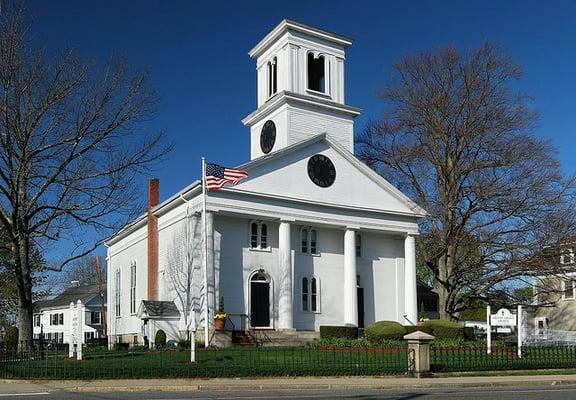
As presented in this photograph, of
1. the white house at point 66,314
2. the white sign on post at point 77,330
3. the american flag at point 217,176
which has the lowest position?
the white house at point 66,314

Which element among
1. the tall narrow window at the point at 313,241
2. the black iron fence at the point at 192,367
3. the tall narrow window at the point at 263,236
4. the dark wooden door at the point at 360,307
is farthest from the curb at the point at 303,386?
the dark wooden door at the point at 360,307

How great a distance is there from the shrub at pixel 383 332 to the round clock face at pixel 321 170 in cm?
876

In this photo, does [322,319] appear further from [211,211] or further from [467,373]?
[467,373]

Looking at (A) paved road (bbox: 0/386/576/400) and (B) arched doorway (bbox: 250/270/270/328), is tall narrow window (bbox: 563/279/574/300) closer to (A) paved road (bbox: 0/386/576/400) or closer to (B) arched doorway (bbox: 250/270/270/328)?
(B) arched doorway (bbox: 250/270/270/328)

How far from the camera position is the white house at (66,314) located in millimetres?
82625

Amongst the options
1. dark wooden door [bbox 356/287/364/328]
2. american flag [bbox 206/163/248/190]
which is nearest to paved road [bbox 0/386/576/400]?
american flag [bbox 206/163/248/190]

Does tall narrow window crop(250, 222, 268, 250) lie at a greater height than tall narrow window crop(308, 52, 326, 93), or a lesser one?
lesser

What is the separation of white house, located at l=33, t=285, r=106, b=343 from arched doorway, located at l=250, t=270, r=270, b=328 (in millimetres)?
43842

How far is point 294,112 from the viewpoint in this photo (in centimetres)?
4316

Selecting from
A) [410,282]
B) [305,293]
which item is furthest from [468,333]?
[305,293]

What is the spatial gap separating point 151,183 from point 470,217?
19827mm

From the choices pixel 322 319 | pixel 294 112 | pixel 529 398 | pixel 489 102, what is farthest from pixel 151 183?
pixel 529 398

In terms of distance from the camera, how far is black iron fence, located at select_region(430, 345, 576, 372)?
2466cm

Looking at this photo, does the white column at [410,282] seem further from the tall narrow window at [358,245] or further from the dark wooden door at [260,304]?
the dark wooden door at [260,304]
